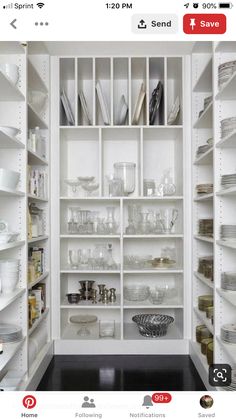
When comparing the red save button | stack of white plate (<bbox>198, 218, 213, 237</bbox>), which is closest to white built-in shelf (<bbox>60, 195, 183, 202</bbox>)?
stack of white plate (<bbox>198, 218, 213, 237</bbox>)

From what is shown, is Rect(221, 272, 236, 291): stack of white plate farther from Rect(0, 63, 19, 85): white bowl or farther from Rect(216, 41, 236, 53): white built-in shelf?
Rect(0, 63, 19, 85): white bowl

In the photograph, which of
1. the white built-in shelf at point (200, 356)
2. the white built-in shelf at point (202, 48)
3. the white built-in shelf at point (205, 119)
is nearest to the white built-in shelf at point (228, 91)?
the white built-in shelf at point (205, 119)

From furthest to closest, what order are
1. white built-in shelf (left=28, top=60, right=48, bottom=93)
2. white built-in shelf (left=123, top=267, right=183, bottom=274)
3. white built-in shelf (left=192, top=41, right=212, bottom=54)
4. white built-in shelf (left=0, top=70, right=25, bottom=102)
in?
white built-in shelf (left=123, top=267, right=183, bottom=274) < white built-in shelf (left=192, top=41, right=212, bottom=54) < white built-in shelf (left=28, top=60, right=48, bottom=93) < white built-in shelf (left=0, top=70, right=25, bottom=102)

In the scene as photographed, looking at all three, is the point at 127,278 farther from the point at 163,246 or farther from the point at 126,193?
the point at 126,193

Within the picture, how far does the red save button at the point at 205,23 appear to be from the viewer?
0.74m

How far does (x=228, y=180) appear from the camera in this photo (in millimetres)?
1538

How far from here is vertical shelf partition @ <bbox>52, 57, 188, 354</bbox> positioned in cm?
213

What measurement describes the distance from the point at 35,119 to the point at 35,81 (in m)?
0.21

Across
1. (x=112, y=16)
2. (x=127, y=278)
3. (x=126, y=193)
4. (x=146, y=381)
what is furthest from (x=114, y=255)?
(x=112, y=16)

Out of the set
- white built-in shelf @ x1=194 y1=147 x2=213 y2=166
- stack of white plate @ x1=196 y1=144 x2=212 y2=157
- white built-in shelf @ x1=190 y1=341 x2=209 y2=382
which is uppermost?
stack of white plate @ x1=196 y1=144 x2=212 y2=157

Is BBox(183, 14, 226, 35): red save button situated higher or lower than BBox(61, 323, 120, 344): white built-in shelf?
higher

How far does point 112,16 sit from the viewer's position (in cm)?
74

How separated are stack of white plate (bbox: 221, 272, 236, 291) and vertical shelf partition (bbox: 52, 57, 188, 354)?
57 centimetres
